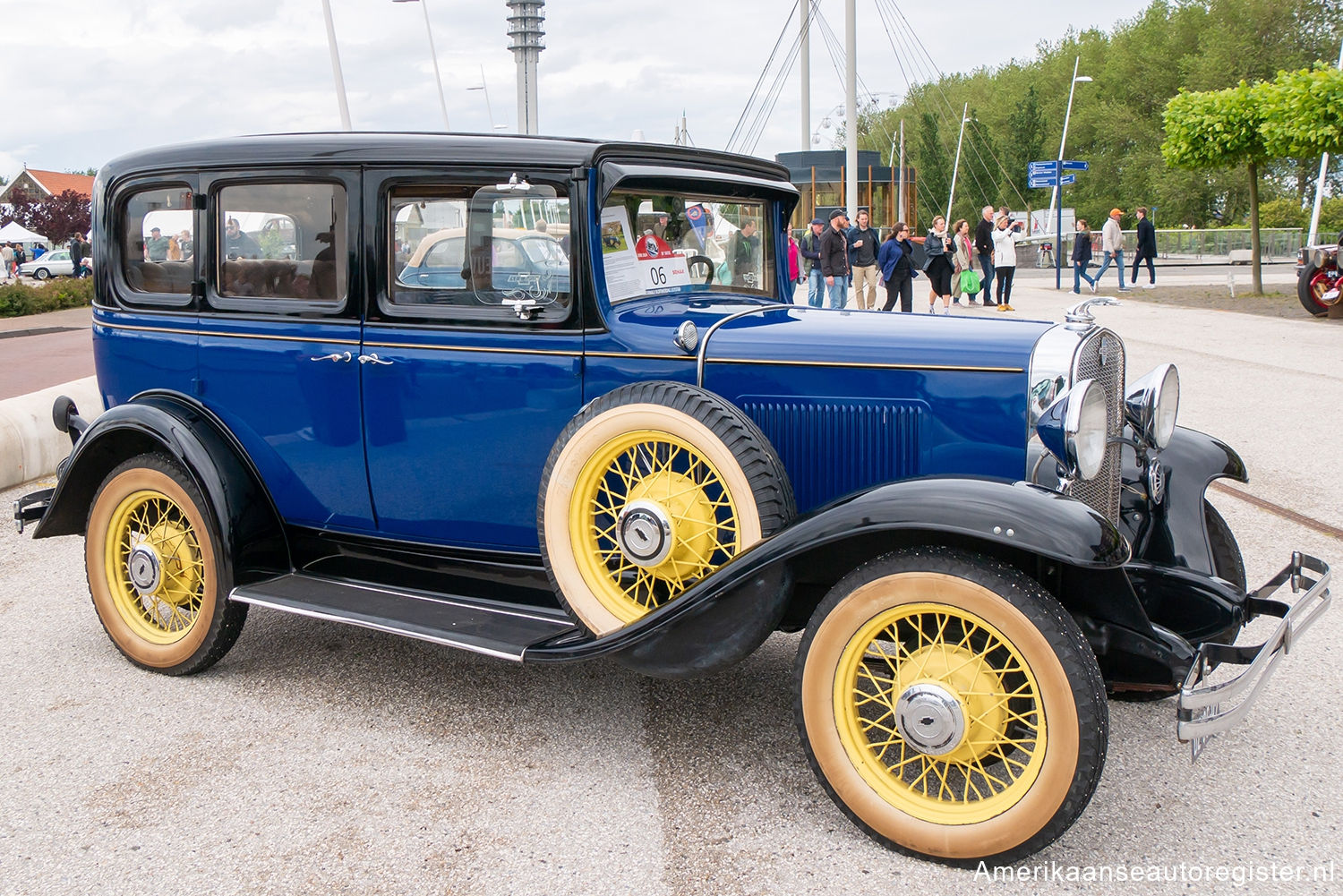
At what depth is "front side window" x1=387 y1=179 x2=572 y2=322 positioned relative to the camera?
3570mm

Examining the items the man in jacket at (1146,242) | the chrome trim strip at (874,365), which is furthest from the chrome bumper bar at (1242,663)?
the man in jacket at (1146,242)

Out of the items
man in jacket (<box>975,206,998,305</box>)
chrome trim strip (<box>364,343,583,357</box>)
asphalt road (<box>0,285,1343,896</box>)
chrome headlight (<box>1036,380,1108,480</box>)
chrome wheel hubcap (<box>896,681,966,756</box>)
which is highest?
man in jacket (<box>975,206,998,305</box>)

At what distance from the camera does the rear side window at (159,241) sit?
167 inches

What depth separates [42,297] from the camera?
25.8 m

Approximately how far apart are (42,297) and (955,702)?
2860cm

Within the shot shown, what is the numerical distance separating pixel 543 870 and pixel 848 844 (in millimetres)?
823

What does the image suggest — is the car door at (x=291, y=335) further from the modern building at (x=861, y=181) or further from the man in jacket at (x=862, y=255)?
the modern building at (x=861, y=181)

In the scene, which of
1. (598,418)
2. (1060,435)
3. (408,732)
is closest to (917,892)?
(1060,435)

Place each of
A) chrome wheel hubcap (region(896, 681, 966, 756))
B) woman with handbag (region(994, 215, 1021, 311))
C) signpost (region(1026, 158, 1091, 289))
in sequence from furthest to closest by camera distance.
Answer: signpost (region(1026, 158, 1091, 289)) → woman with handbag (region(994, 215, 1021, 311)) → chrome wheel hubcap (region(896, 681, 966, 756))

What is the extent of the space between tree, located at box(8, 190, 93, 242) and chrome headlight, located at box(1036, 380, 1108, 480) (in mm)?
62719

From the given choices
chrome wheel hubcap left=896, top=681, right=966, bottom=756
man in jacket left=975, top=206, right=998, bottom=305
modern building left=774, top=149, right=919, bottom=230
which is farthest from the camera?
modern building left=774, top=149, right=919, bottom=230

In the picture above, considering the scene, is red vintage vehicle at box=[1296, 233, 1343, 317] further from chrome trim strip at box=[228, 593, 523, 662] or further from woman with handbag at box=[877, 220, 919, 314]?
chrome trim strip at box=[228, 593, 523, 662]

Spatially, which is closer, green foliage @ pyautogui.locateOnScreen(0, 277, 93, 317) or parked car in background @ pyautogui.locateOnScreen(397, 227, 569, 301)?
parked car in background @ pyautogui.locateOnScreen(397, 227, 569, 301)

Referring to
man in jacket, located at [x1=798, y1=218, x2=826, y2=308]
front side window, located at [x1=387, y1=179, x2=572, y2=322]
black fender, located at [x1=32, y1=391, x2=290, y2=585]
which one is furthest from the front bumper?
man in jacket, located at [x1=798, y1=218, x2=826, y2=308]
